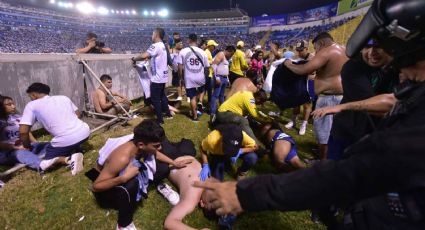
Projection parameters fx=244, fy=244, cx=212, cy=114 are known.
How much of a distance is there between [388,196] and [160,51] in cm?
554

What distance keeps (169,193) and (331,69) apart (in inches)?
114

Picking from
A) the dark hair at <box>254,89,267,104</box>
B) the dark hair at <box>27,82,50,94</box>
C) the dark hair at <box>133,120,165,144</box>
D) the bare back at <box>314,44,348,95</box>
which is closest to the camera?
the dark hair at <box>133,120,165,144</box>

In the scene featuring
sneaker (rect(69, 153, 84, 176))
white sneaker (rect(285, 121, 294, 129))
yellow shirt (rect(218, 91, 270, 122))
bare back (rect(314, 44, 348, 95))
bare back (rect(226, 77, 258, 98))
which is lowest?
white sneaker (rect(285, 121, 294, 129))

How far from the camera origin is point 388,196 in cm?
94

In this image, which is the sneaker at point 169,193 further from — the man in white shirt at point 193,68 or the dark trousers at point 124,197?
the man in white shirt at point 193,68

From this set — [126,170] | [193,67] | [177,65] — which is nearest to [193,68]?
[193,67]

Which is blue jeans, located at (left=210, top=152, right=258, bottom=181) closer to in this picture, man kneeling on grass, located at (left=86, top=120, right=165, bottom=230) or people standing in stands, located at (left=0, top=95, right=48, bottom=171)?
man kneeling on grass, located at (left=86, top=120, right=165, bottom=230)

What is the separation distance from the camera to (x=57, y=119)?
151 inches

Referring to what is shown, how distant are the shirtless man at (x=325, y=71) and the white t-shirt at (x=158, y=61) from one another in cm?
313

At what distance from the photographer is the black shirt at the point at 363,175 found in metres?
0.78

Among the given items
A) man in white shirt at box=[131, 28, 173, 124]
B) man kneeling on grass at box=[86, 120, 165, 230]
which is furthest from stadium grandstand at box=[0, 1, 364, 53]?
man kneeling on grass at box=[86, 120, 165, 230]

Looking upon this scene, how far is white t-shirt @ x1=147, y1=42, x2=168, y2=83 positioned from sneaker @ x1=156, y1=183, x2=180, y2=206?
10.1 ft

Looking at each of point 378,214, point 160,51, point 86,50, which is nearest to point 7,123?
point 160,51

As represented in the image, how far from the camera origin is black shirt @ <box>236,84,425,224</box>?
78 centimetres
